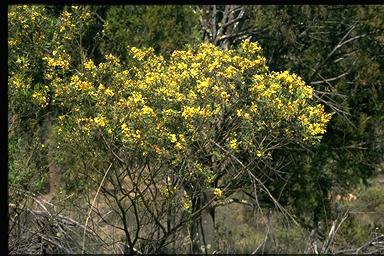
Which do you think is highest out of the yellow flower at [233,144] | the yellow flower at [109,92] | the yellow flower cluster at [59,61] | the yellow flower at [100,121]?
the yellow flower cluster at [59,61]

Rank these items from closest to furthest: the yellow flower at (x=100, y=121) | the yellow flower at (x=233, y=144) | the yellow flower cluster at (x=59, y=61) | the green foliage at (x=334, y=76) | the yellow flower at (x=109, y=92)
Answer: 1. the yellow flower at (x=100, y=121)
2. the yellow flower at (x=233, y=144)
3. the yellow flower at (x=109, y=92)
4. the yellow flower cluster at (x=59, y=61)
5. the green foliage at (x=334, y=76)

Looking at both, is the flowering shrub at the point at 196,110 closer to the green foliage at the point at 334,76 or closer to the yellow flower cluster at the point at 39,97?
the yellow flower cluster at the point at 39,97

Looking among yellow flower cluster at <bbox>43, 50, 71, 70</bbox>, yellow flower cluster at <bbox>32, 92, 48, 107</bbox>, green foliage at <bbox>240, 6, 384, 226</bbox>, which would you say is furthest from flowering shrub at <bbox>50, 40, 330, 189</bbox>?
green foliage at <bbox>240, 6, 384, 226</bbox>

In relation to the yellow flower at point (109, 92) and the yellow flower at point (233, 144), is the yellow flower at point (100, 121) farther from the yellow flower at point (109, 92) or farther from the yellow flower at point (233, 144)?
the yellow flower at point (233, 144)

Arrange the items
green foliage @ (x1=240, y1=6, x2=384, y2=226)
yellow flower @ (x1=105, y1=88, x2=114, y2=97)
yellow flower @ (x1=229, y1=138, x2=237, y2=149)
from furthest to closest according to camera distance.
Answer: green foliage @ (x1=240, y1=6, x2=384, y2=226) < yellow flower @ (x1=105, y1=88, x2=114, y2=97) < yellow flower @ (x1=229, y1=138, x2=237, y2=149)

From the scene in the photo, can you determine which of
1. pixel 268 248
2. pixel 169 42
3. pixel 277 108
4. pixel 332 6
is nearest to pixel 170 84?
pixel 277 108

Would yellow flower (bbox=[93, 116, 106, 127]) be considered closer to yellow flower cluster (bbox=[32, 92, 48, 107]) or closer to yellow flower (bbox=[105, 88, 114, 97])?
yellow flower (bbox=[105, 88, 114, 97])

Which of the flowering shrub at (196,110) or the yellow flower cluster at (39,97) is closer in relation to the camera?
the flowering shrub at (196,110)

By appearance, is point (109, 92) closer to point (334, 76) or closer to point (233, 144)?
point (233, 144)

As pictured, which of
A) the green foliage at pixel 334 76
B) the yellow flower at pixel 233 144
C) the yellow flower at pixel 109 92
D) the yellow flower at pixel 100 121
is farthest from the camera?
the green foliage at pixel 334 76

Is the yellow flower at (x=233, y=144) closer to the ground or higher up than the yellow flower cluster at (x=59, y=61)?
closer to the ground

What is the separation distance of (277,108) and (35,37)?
3.11m

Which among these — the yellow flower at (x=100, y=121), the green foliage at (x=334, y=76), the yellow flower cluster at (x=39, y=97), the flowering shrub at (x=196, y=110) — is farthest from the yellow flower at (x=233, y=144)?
the green foliage at (x=334, y=76)

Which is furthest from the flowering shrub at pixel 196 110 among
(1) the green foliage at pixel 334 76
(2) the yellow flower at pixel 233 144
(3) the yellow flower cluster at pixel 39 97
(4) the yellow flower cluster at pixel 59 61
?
(1) the green foliage at pixel 334 76
